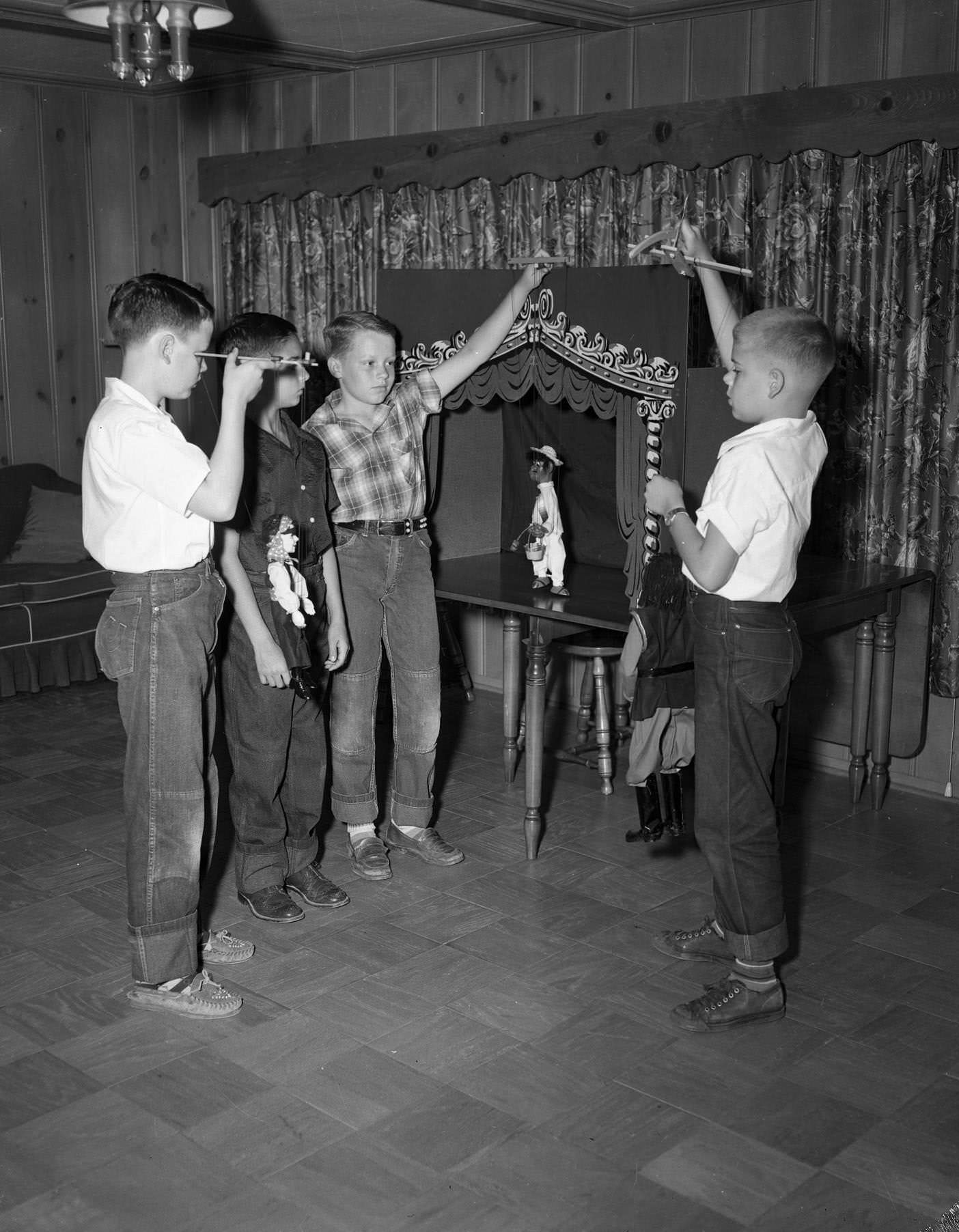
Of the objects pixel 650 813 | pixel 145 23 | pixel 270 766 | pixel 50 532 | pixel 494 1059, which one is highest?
pixel 145 23

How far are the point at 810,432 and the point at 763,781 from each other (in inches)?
27.7

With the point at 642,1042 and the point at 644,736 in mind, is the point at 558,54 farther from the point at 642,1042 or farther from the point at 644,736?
the point at 642,1042

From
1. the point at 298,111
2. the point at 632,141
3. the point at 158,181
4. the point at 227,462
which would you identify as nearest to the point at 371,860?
the point at 227,462

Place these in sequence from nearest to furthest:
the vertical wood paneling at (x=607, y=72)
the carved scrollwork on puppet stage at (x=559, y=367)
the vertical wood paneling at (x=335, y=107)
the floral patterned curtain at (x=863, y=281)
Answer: the carved scrollwork on puppet stage at (x=559, y=367), the floral patterned curtain at (x=863, y=281), the vertical wood paneling at (x=607, y=72), the vertical wood paneling at (x=335, y=107)

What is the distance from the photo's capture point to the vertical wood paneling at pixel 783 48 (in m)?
3.99

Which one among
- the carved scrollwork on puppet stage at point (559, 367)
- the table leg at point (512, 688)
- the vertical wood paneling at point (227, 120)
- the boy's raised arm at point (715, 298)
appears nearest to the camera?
the boy's raised arm at point (715, 298)

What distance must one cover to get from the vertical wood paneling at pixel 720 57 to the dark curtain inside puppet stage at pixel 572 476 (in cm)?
109

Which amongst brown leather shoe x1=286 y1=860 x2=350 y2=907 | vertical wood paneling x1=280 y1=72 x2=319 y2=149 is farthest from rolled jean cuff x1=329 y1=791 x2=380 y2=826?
vertical wood paneling x1=280 y1=72 x2=319 y2=149

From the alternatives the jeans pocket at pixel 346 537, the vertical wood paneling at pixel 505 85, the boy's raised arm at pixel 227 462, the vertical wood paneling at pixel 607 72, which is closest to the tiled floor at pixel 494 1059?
the jeans pocket at pixel 346 537

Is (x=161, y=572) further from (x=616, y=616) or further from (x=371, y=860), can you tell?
(x=616, y=616)

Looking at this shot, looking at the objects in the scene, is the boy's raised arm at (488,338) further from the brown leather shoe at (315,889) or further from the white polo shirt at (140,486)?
the brown leather shoe at (315,889)

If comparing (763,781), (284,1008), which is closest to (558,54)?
(763,781)

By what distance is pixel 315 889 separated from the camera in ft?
11.2

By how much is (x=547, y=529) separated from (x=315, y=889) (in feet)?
4.15
